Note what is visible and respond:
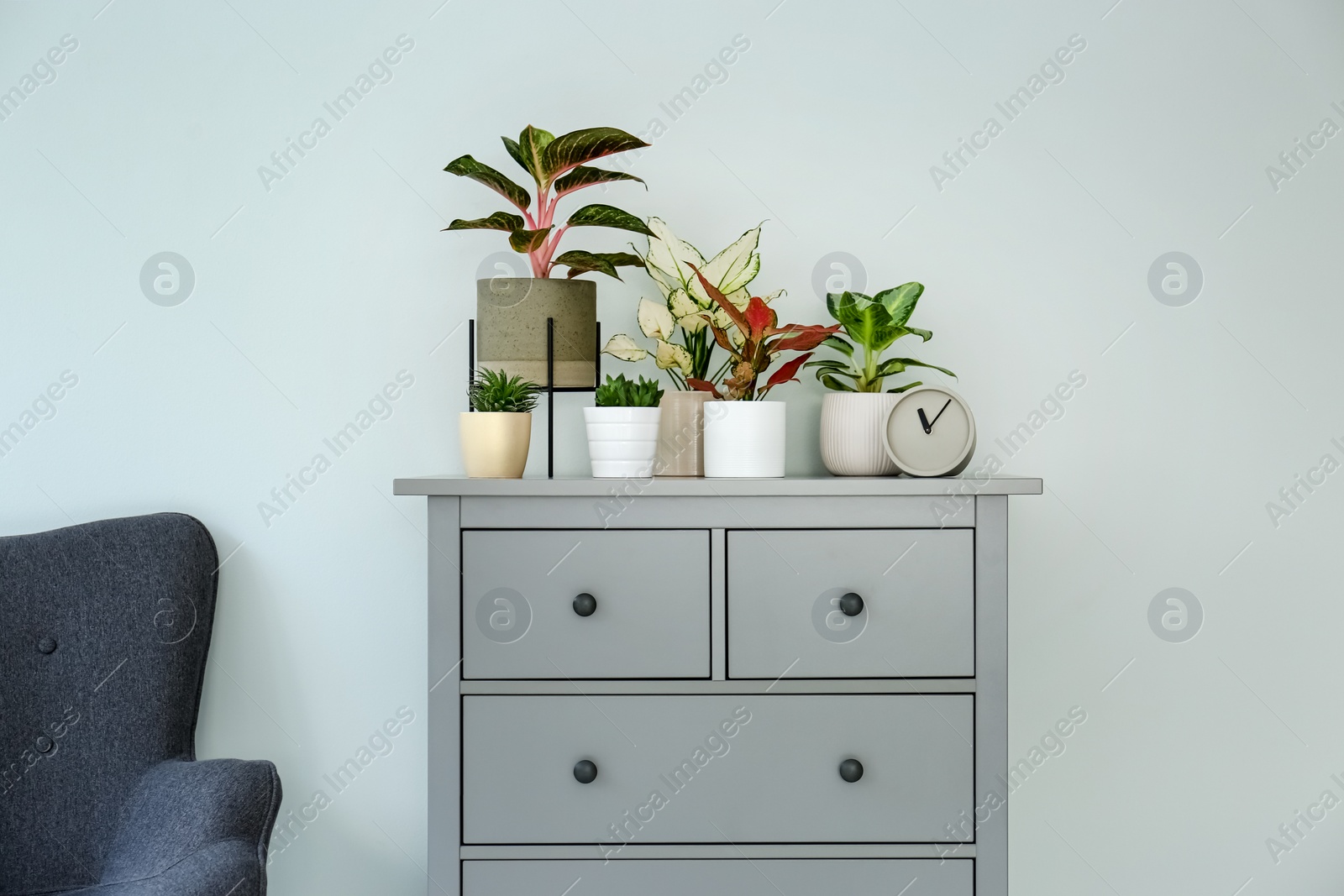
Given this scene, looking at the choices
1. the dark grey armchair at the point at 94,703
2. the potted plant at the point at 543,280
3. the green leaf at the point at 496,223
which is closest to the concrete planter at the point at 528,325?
the potted plant at the point at 543,280

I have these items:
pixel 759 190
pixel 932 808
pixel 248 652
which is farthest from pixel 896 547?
pixel 248 652

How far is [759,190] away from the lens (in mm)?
1960

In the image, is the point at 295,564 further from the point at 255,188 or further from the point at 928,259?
the point at 928,259

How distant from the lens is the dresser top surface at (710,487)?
1.47 m

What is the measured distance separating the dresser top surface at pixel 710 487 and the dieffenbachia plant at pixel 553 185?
18.5 inches

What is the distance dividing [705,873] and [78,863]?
120cm

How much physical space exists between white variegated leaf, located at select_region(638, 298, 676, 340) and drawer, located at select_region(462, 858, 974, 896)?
0.98 meters

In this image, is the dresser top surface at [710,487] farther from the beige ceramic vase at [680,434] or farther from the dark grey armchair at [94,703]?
the dark grey armchair at [94,703]

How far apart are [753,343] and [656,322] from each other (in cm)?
21

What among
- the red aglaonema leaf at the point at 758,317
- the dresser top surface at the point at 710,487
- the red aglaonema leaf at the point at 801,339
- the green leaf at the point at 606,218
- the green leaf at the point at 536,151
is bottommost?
the dresser top surface at the point at 710,487

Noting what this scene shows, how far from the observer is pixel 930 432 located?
5.23ft

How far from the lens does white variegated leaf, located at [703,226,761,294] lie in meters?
1.70

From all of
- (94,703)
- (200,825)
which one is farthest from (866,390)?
(94,703)

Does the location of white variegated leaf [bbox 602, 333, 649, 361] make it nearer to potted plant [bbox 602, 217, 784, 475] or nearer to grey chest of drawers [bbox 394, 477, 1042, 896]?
potted plant [bbox 602, 217, 784, 475]
